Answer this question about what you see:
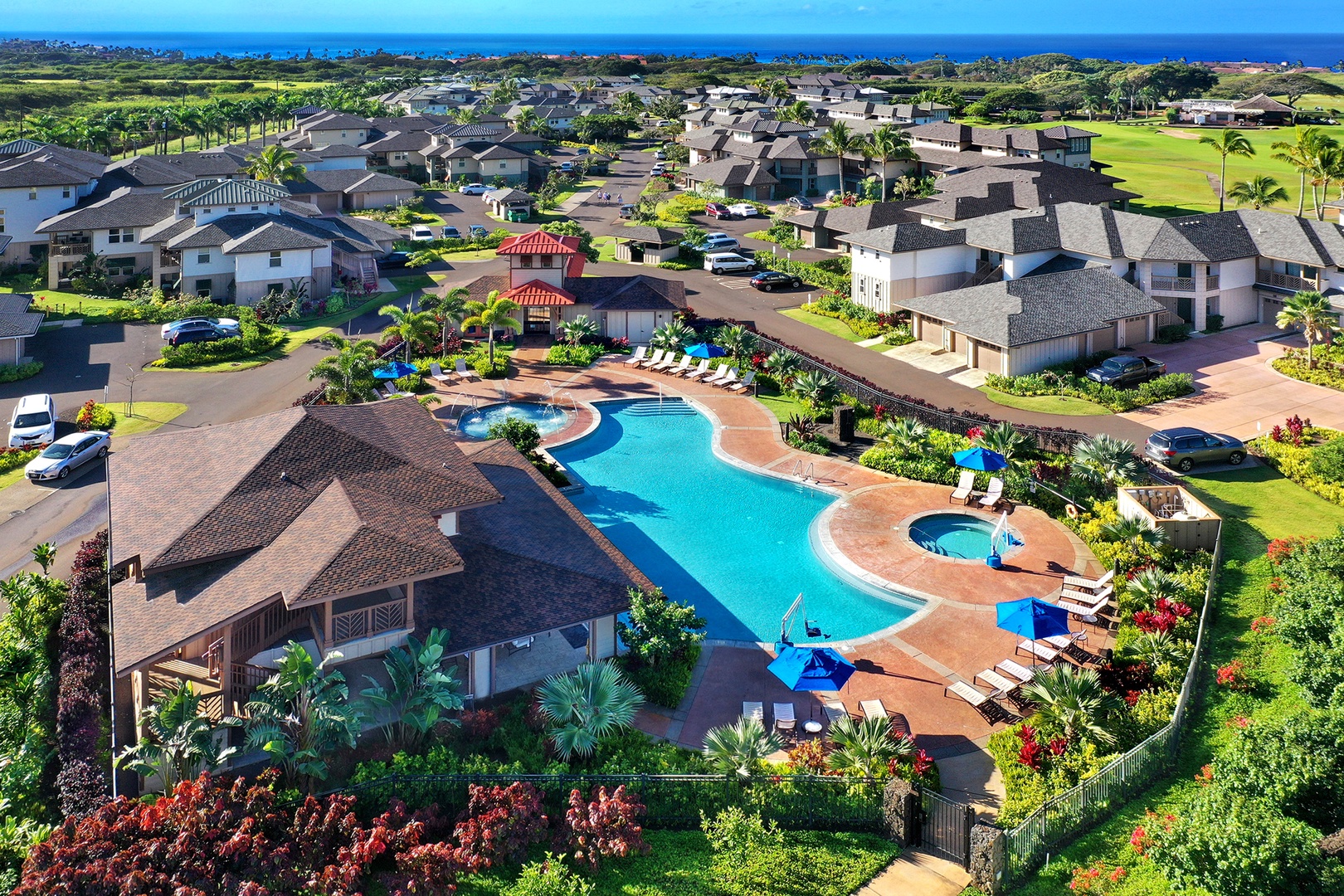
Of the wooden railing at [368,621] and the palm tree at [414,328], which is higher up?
the palm tree at [414,328]

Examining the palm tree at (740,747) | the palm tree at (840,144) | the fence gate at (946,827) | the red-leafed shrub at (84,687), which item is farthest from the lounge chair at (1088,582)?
the palm tree at (840,144)

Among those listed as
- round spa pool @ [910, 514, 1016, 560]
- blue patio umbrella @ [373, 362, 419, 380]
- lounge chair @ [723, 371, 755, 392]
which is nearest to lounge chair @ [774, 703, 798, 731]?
round spa pool @ [910, 514, 1016, 560]

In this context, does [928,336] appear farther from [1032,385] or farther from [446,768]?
[446,768]

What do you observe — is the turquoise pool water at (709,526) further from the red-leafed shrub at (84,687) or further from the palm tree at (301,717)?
the red-leafed shrub at (84,687)

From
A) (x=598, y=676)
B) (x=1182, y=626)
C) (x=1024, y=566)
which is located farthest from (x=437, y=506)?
(x=1182, y=626)

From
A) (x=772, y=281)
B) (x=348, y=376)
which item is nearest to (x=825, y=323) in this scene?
(x=772, y=281)

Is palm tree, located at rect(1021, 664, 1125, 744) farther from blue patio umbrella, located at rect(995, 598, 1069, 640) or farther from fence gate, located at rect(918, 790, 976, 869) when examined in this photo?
fence gate, located at rect(918, 790, 976, 869)
